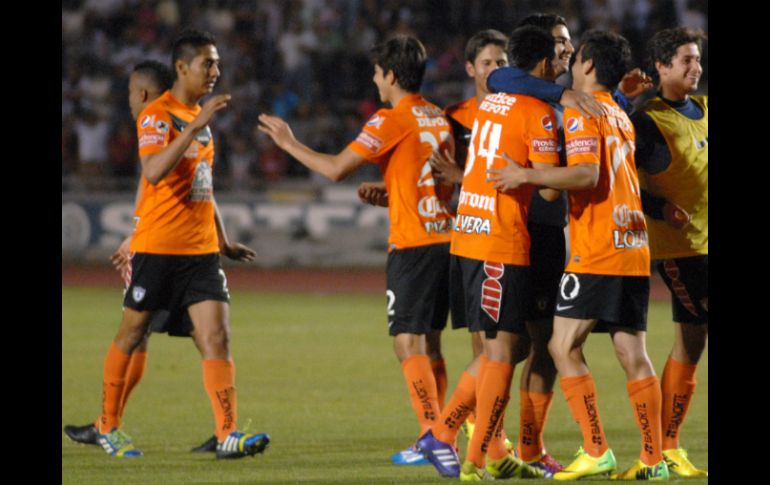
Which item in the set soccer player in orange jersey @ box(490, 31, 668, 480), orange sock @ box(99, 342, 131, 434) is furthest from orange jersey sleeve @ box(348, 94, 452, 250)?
orange sock @ box(99, 342, 131, 434)

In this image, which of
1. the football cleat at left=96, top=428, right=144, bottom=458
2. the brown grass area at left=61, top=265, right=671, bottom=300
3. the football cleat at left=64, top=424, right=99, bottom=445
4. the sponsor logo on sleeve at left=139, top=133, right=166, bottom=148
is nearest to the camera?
the sponsor logo on sleeve at left=139, top=133, right=166, bottom=148

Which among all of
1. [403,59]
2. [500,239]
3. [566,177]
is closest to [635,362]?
[500,239]

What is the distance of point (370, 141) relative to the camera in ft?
22.7

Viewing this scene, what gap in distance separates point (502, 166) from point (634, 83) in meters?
1.25

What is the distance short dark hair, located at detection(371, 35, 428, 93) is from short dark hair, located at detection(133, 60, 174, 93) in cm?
150

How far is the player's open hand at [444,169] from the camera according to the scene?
23.2 feet

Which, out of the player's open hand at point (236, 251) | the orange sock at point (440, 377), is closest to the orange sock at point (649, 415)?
the orange sock at point (440, 377)

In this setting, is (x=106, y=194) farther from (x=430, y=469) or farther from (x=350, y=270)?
(x=430, y=469)

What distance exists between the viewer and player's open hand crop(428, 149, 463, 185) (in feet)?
23.2

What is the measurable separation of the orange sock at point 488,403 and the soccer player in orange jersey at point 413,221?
886mm

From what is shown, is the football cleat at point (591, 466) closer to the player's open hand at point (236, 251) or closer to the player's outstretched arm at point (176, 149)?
the player's outstretched arm at point (176, 149)

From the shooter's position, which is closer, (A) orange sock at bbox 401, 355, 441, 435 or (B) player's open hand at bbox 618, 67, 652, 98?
(B) player's open hand at bbox 618, 67, 652, 98

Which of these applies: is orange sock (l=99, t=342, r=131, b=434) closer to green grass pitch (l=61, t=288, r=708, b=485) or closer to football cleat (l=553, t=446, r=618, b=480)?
green grass pitch (l=61, t=288, r=708, b=485)
